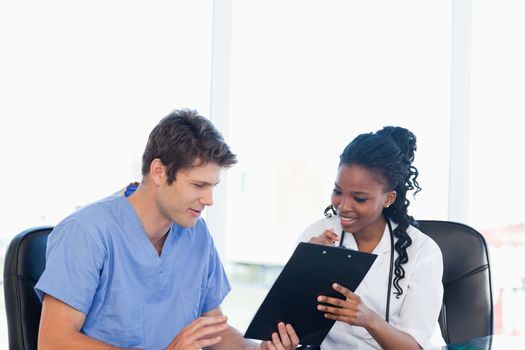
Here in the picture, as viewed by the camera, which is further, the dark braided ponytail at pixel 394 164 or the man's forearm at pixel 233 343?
the dark braided ponytail at pixel 394 164

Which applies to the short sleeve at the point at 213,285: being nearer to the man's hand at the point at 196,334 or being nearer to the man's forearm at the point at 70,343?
the man's hand at the point at 196,334

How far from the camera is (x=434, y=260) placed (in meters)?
1.95

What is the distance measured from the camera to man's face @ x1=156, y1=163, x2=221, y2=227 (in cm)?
162

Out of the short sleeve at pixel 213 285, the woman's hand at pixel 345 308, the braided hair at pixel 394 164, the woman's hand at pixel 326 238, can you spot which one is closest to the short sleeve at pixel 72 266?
the short sleeve at pixel 213 285

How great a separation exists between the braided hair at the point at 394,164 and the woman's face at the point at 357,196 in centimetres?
2

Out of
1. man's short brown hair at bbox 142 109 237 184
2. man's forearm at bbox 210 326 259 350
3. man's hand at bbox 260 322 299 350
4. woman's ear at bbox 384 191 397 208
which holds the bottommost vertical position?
man's forearm at bbox 210 326 259 350

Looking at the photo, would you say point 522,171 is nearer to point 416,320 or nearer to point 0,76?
point 416,320

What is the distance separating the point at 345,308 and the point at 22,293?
2.29 feet

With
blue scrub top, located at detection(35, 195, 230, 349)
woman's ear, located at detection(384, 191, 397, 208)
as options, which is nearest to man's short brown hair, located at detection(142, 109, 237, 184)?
blue scrub top, located at detection(35, 195, 230, 349)

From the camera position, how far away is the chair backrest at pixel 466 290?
2016 mm

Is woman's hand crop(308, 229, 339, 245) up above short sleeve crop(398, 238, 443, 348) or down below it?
above

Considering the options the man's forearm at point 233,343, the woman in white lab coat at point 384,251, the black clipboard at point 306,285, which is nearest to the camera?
the black clipboard at point 306,285

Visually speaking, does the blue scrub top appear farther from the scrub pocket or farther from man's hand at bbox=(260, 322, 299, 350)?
man's hand at bbox=(260, 322, 299, 350)

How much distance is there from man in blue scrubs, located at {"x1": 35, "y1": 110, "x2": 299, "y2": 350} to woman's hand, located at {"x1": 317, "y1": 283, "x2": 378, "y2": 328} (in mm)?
101
